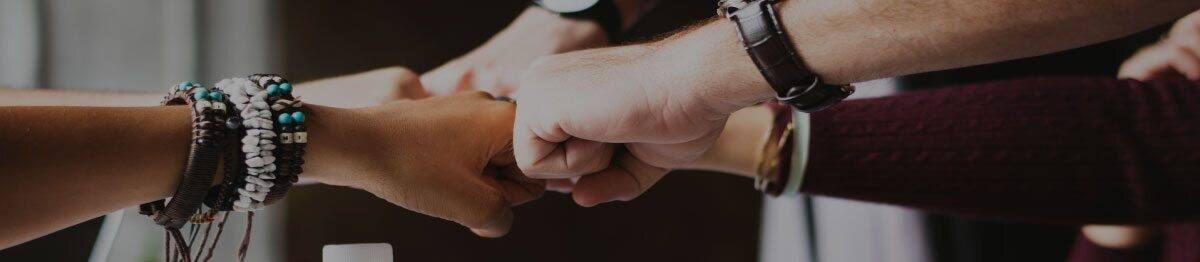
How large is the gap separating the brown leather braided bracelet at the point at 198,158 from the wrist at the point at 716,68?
1.08ft

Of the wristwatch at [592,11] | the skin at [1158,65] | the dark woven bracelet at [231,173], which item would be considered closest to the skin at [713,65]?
the dark woven bracelet at [231,173]

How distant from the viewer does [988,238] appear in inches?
55.2

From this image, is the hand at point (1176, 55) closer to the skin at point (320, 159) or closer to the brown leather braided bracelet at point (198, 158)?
the skin at point (320, 159)

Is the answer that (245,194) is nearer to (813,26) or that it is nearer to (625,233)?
(813,26)

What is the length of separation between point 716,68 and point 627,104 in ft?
0.29

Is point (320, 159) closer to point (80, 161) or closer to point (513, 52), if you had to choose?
point (80, 161)

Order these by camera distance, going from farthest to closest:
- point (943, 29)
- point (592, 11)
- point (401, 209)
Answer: point (592, 11) < point (401, 209) < point (943, 29)

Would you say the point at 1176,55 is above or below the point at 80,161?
below

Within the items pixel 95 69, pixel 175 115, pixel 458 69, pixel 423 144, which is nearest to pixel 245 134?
pixel 175 115

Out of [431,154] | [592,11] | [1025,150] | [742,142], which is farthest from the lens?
[592,11]

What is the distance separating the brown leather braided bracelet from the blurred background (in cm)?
15

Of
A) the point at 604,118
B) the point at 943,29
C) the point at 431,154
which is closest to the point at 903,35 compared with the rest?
the point at 943,29

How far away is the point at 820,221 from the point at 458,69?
865mm

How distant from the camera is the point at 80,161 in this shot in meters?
0.50
